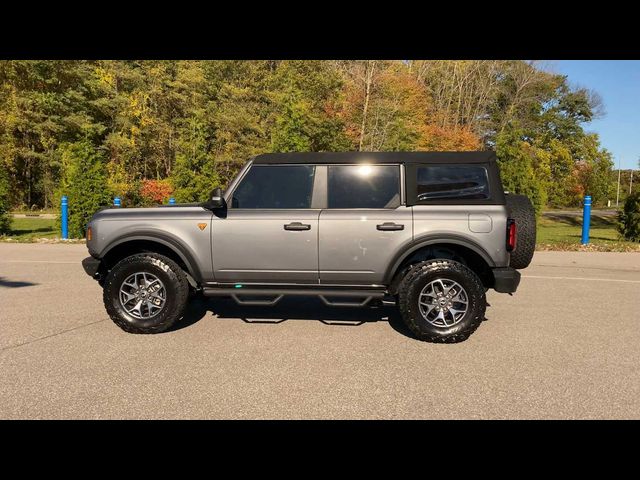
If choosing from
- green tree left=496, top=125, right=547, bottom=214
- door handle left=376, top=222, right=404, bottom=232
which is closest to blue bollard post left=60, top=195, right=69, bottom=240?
door handle left=376, top=222, right=404, bottom=232

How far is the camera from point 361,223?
4.70 m

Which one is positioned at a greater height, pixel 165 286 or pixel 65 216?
pixel 65 216

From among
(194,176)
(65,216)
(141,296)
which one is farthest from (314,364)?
(194,176)

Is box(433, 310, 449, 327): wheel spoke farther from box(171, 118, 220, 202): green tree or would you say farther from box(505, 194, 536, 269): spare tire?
box(171, 118, 220, 202): green tree

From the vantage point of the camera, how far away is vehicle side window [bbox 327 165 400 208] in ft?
15.9

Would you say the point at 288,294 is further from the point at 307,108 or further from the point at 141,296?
the point at 307,108

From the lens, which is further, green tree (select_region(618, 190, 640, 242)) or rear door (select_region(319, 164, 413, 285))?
green tree (select_region(618, 190, 640, 242))

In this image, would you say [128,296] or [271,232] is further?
[128,296]

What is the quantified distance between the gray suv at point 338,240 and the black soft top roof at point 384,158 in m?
0.01

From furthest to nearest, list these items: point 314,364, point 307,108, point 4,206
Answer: point 307,108 → point 4,206 → point 314,364

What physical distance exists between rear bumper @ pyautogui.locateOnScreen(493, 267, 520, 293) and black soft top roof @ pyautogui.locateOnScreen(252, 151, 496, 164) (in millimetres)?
1174

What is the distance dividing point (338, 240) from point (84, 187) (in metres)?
11.9

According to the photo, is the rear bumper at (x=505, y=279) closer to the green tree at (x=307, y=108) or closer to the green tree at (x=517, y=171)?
the green tree at (x=517, y=171)

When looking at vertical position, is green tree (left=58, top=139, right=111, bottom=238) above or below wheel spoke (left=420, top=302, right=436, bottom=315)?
above
